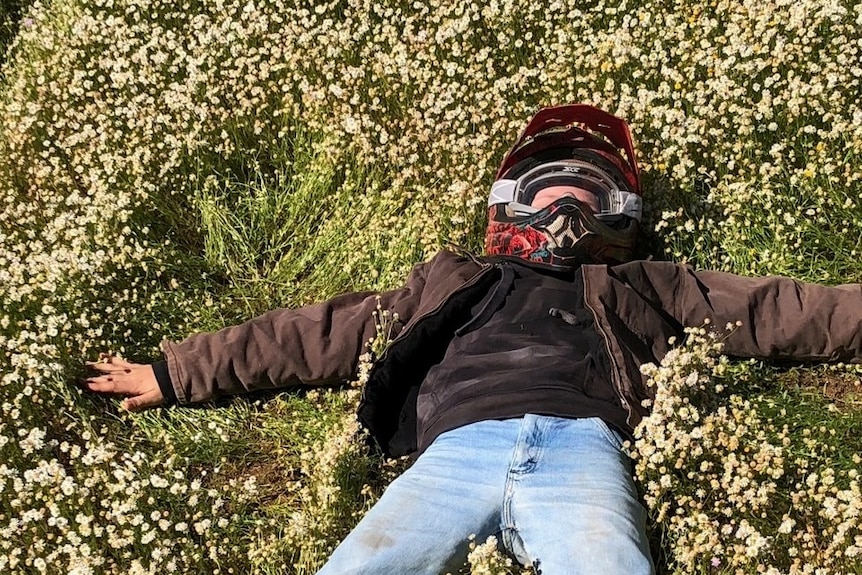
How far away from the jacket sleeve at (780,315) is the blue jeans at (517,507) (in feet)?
3.08

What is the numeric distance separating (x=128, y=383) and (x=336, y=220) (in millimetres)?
1735

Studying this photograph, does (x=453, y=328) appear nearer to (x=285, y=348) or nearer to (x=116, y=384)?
(x=285, y=348)

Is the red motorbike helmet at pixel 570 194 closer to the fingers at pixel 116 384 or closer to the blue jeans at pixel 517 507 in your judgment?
the blue jeans at pixel 517 507

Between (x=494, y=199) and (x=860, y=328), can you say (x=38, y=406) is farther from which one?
(x=860, y=328)

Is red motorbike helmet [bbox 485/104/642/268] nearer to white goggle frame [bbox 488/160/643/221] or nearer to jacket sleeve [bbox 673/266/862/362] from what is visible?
white goggle frame [bbox 488/160/643/221]

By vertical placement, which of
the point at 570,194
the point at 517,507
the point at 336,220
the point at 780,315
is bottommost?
the point at 517,507

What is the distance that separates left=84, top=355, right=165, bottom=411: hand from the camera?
5.20 meters

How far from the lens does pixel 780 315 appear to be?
4.64 meters

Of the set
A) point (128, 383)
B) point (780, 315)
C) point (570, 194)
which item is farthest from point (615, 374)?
point (128, 383)

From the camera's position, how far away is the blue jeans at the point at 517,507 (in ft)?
12.2

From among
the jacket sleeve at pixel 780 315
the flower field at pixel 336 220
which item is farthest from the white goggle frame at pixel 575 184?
the jacket sleeve at pixel 780 315

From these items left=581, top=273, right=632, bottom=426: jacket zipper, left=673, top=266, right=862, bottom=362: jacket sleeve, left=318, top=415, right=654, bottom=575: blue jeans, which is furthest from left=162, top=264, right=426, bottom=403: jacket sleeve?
left=673, top=266, right=862, bottom=362: jacket sleeve

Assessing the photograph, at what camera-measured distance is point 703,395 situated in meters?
4.48

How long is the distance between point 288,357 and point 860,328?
10.3ft
